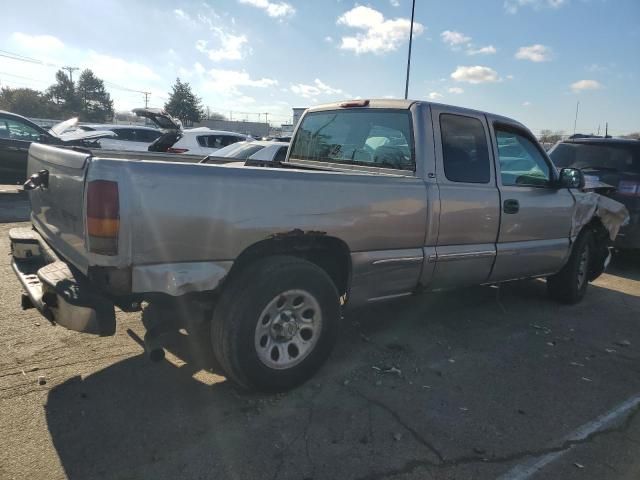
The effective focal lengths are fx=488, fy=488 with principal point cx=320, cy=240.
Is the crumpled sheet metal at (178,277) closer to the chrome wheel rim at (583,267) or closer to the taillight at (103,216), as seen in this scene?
the taillight at (103,216)

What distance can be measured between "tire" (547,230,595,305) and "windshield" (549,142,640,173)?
7.88 ft

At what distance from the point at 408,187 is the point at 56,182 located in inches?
92.7

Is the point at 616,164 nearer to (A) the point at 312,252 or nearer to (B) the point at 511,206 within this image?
(B) the point at 511,206

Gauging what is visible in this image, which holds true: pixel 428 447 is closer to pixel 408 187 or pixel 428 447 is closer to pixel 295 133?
pixel 408 187

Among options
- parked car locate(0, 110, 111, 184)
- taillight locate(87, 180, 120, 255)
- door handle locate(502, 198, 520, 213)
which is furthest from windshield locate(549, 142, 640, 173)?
parked car locate(0, 110, 111, 184)

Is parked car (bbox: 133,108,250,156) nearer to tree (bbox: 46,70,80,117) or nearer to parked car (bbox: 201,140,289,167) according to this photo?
parked car (bbox: 201,140,289,167)

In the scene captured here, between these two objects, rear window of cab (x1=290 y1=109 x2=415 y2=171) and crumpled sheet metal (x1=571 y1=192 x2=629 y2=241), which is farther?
crumpled sheet metal (x1=571 y1=192 x2=629 y2=241)

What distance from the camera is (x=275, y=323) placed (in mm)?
3129

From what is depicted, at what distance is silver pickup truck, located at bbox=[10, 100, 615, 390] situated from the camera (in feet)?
8.50

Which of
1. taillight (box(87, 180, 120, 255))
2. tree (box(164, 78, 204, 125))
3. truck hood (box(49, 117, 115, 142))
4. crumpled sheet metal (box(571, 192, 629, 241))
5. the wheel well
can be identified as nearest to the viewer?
taillight (box(87, 180, 120, 255))

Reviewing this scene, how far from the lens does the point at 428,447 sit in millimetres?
2756

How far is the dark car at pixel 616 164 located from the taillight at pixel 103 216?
269 inches

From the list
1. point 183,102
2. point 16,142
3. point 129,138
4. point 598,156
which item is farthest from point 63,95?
point 598,156

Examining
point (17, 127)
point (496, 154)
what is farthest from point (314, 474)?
point (17, 127)
